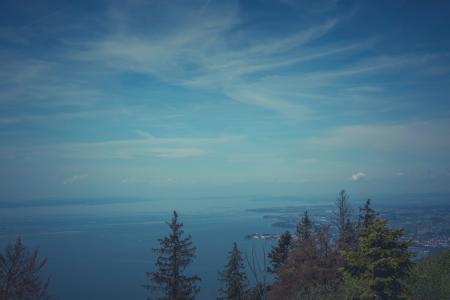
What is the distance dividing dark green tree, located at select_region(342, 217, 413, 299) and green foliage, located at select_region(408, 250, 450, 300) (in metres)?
0.47

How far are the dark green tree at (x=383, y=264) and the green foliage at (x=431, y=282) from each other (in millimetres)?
467

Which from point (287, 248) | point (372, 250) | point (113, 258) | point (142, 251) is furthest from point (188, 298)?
point (142, 251)

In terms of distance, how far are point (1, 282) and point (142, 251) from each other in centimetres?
8965

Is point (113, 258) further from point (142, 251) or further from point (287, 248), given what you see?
point (287, 248)

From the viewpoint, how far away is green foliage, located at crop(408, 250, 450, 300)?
12008 millimetres

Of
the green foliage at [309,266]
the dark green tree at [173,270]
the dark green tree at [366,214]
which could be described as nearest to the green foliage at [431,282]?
the green foliage at [309,266]

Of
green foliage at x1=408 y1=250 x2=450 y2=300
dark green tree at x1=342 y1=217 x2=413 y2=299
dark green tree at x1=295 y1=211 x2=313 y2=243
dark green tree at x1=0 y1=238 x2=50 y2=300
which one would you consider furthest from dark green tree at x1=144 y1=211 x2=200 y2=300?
green foliage at x1=408 y1=250 x2=450 y2=300

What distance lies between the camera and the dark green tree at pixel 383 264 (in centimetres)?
1212

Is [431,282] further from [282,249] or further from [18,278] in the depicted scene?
[282,249]

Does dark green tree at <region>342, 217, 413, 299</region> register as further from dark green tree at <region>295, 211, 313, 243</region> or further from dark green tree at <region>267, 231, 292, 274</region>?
dark green tree at <region>267, 231, 292, 274</region>

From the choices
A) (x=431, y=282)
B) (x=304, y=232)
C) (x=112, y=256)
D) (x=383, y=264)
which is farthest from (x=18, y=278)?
(x=112, y=256)

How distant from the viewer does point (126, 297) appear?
59625 millimetres

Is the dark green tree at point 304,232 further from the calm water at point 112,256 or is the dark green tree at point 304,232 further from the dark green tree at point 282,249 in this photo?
the calm water at point 112,256

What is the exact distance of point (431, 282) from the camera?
12.7 meters
